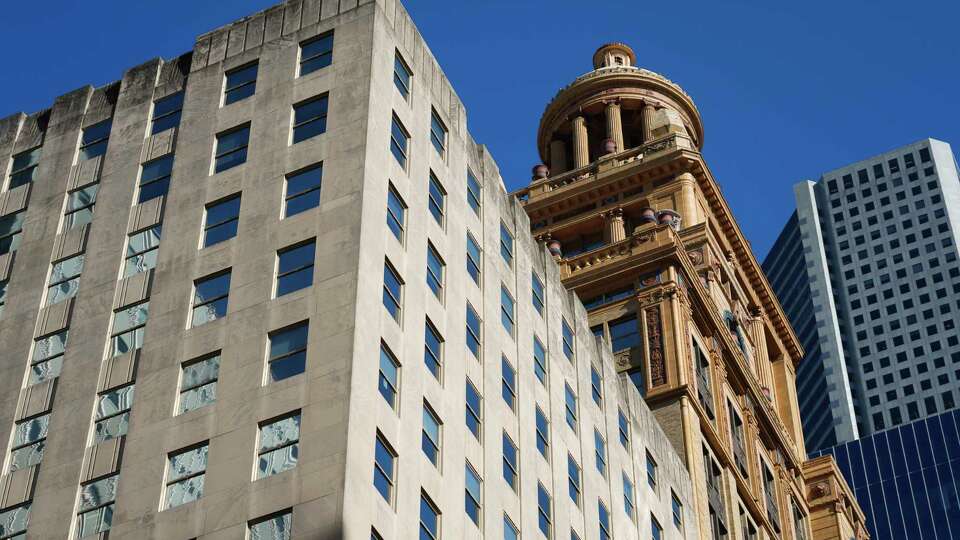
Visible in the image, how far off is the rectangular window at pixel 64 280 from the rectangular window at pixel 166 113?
552cm

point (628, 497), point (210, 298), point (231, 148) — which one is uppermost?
point (231, 148)

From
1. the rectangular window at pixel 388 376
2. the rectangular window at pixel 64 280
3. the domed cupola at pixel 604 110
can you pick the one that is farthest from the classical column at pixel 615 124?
the rectangular window at pixel 388 376

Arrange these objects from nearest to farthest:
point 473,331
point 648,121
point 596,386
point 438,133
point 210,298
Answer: point 210,298 → point 473,331 → point 438,133 → point 596,386 → point 648,121

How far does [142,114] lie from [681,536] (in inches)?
1067

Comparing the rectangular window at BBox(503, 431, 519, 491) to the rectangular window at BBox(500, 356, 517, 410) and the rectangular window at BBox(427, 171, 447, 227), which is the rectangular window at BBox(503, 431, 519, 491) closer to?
the rectangular window at BBox(500, 356, 517, 410)

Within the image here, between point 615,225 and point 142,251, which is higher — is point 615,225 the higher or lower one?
the higher one

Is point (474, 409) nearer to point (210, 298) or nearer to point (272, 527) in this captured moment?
point (210, 298)

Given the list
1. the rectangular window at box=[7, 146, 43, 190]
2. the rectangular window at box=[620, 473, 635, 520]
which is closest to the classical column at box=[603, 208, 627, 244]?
the rectangular window at box=[620, 473, 635, 520]

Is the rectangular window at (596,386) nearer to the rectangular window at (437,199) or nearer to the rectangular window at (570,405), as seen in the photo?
the rectangular window at (570,405)

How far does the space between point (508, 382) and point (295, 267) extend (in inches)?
426

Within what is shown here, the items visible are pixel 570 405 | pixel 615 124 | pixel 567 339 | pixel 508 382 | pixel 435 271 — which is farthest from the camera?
pixel 615 124

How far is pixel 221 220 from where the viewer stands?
52.2 m

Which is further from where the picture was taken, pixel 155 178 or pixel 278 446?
pixel 155 178

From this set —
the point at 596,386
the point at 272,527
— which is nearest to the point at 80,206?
the point at 272,527
